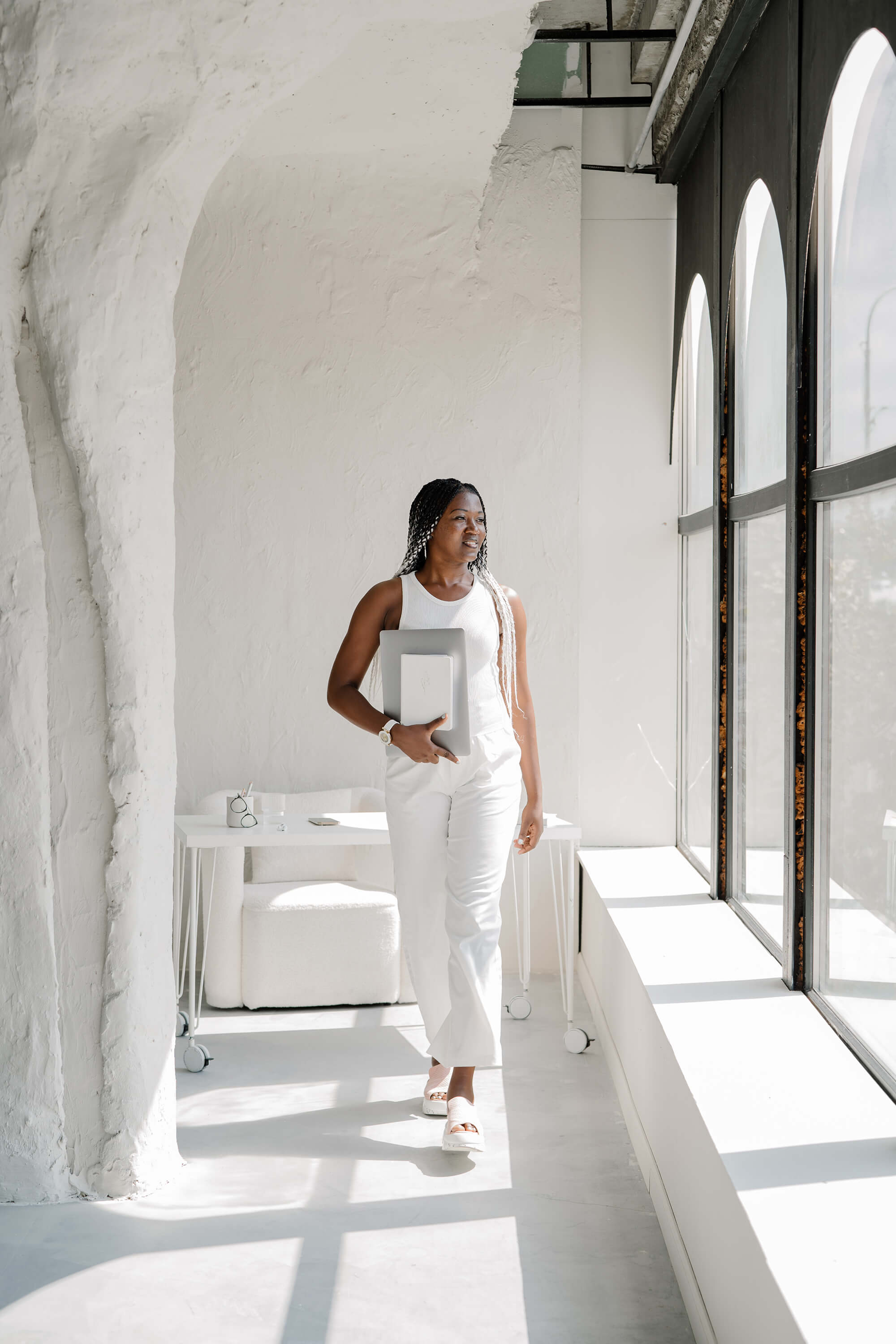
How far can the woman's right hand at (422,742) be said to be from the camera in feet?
10.2

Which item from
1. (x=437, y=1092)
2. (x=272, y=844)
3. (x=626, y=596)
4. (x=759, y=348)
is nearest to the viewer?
(x=437, y=1092)

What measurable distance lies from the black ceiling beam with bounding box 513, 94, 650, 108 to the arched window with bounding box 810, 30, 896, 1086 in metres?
2.31

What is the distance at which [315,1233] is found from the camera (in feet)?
8.77

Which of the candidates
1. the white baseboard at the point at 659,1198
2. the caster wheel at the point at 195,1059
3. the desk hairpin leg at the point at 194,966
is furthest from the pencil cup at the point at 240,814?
the white baseboard at the point at 659,1198

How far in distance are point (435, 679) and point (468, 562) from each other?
377 mm

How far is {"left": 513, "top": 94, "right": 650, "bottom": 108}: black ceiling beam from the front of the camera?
193 inches

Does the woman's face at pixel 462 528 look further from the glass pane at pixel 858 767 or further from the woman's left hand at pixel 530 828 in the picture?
the glass pane at pixel 858 767

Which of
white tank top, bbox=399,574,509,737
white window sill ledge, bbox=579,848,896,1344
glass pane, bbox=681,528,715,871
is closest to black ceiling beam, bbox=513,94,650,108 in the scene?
glass pane, bbox=681,528,715,871

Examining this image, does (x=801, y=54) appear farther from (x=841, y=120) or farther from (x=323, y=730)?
(x=323, y=730)

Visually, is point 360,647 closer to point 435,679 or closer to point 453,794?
point 435,679

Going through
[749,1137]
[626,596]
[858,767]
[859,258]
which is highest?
[859,258]

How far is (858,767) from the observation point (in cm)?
262

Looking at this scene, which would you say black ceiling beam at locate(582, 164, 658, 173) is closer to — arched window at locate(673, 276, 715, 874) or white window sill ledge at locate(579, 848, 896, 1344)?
arched window at locate(673, 276, 715, 874)

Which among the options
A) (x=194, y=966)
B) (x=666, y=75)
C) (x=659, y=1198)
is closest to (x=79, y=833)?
(x=194, y=966)
